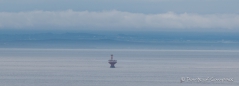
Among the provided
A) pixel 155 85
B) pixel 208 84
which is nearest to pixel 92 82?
pixel 155 85

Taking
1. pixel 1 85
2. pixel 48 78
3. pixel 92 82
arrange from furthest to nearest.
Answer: pixel 48 78, pixel 92 82, pixel 1 85

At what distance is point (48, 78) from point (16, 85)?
10.9 meters

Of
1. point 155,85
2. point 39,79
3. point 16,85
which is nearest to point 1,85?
point 16,85

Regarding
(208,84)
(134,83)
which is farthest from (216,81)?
(134,83)

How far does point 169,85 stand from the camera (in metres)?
70.2

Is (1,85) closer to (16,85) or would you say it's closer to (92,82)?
(16,85)

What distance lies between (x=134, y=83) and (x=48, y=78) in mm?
12935

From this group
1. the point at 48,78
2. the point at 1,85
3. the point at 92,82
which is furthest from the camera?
the point at 48,78

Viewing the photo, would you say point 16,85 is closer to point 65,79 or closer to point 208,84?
point 65,79

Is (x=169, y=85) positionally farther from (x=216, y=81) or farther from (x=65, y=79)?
(x=65, y=79)

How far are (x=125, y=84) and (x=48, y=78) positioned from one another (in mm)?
12944

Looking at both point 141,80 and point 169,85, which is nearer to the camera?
point 169,85

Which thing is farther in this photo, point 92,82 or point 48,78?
point 48,78

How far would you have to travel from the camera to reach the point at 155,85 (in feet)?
230
